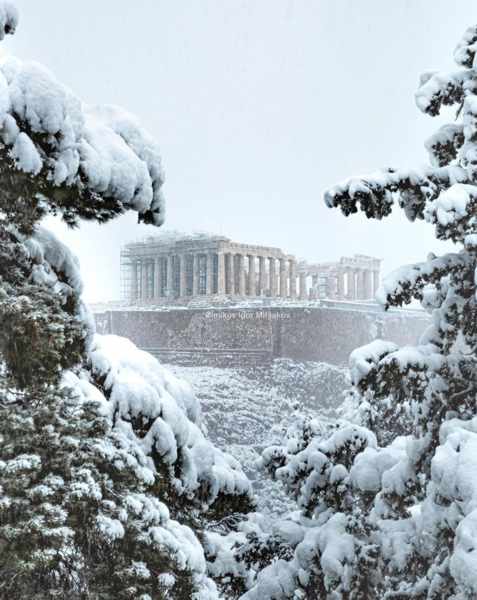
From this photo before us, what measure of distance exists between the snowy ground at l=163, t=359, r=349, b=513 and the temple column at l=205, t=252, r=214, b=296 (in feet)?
18.8

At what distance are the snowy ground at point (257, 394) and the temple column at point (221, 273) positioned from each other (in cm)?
562

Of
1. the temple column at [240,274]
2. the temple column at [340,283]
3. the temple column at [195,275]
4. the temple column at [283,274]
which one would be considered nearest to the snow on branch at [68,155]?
the temple column at [195,275]

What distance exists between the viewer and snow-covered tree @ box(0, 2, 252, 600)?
2.90 m

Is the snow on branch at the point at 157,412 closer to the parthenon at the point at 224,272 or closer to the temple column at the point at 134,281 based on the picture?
the parthenon at the point at 224,272

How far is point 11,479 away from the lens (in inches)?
120

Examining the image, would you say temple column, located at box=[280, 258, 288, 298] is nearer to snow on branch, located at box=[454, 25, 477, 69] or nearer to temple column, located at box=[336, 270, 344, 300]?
temple column, located at box=[336, 270, 344, 300]

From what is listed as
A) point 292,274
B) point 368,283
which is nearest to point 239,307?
point 292,274

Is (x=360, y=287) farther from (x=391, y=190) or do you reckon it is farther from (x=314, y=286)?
(x=391, y=190)

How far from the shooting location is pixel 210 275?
140ft

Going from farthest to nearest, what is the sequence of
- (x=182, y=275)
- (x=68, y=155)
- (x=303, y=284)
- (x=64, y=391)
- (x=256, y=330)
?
(x=303, y=284) → (x=182, y=275) → (x=256, y=330) → (x=64, y=391) → (x=68, y=155)

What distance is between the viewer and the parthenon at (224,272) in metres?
42.8

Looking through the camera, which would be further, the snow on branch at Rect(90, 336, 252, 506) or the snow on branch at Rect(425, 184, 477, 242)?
the snow on branch at Rect(90, 336, 252, 506)

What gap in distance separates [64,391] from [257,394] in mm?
31790

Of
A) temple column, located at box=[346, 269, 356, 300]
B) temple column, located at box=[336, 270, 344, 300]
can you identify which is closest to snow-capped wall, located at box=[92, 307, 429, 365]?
temple column, located at box=[346, 269, 356, 300]
